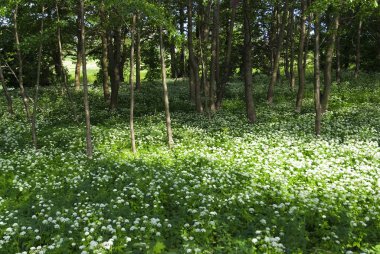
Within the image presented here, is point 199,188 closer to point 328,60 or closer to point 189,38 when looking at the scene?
point 328,60

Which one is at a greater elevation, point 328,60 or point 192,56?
point 192,56

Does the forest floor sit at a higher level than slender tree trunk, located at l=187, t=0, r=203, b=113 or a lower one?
lower

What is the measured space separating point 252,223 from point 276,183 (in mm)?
2623

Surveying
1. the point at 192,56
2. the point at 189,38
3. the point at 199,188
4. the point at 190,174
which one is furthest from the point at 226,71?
the point at 199,188

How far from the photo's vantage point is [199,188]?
9.87 meters

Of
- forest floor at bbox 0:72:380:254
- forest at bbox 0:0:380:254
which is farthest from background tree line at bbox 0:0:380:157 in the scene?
forest floor at bbox 0:72:380:254

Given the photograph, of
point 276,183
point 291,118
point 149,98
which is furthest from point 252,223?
point 149,98

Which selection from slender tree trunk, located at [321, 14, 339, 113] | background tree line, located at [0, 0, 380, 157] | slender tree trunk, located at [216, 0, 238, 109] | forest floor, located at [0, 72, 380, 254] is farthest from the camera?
slender tree trunk, located at [216, 0, 238, 109]

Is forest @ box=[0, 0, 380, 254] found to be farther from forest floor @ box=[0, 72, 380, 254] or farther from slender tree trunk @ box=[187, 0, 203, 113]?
slender tree trunk @ box=[187, 0, 203, 113]

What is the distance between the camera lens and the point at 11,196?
9945mm

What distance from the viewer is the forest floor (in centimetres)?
719

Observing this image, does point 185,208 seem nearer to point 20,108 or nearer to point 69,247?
point 69,247

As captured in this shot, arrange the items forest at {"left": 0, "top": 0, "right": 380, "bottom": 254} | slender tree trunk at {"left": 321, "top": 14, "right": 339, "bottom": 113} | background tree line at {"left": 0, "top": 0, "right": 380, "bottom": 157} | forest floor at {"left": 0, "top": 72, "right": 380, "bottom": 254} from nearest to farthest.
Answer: forest floor at {"left": 0, "top": 72, "right": 380, "bottom": 254} → forest at {"left": 0, "top": 0, "right": 380, "bottom": 254} → background tree line at {"left": 0, "top": 0, "right": 380, "bottom": 157} → slender tree trunk at {"left": 321, "top": 14, "right": 339, "bottom": 113}

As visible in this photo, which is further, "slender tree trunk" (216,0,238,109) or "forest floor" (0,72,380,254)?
"slender tree trunk" (216,0,238,109)
